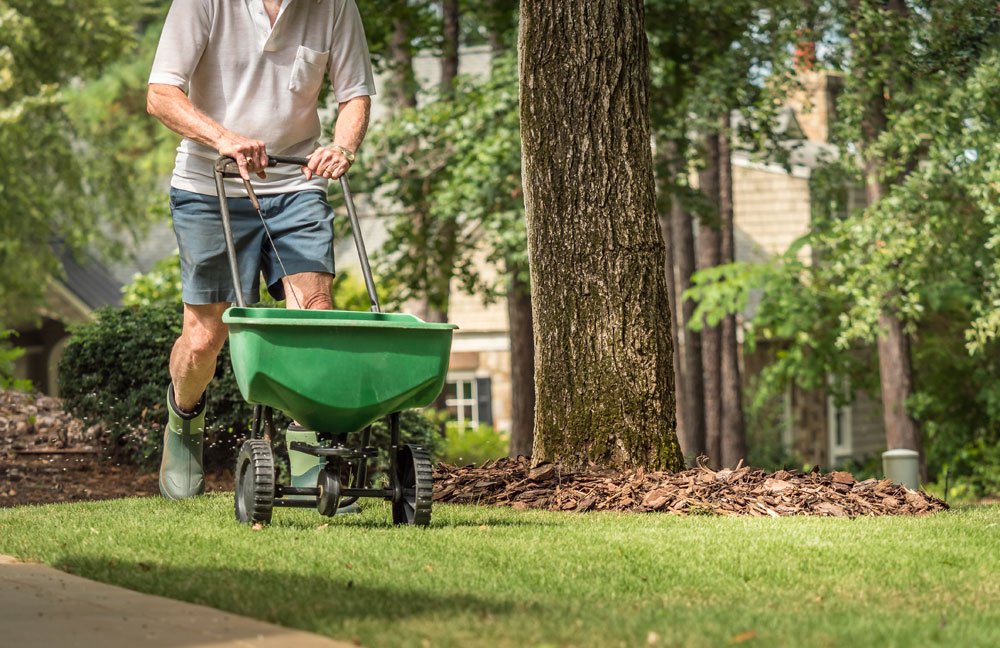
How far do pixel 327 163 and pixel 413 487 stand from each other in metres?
1.32

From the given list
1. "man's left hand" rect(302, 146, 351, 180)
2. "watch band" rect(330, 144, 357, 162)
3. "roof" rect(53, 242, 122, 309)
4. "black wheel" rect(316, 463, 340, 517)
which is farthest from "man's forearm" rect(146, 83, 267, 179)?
"roof" rect(53, 242, 122, 309)

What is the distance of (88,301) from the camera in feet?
82.2

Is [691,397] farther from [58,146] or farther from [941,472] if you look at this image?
[58,146]

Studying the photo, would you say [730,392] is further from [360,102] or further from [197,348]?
[197,348]

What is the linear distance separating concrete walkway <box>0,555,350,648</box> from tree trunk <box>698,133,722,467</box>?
1719 centimetres

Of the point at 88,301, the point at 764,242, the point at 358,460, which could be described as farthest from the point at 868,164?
the point at 88,301

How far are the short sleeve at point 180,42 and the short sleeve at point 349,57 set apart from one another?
23.4 inches

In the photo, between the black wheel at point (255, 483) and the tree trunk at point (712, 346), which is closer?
the black wheel at point (255, 483)

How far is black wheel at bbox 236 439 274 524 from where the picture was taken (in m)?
5.11

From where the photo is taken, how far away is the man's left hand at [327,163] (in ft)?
18.0

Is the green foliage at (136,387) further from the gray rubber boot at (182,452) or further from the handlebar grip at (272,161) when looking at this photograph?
the handlebar grip at (272,161)

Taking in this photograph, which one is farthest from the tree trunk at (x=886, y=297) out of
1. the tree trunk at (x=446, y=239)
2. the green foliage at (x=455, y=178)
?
the tree trunk at (x=446, y=239)

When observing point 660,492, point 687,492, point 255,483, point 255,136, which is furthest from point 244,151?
point 687,492

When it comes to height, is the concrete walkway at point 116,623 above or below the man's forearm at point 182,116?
below
